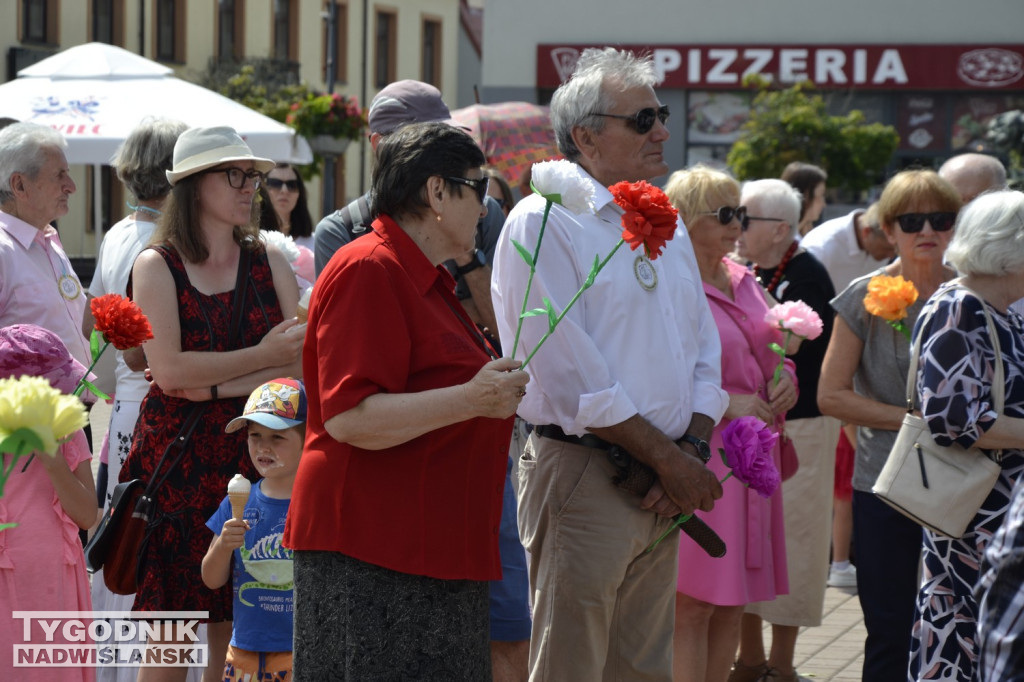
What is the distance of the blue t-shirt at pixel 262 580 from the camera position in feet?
13.8

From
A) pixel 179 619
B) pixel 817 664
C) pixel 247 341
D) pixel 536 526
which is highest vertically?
pixel 247 341

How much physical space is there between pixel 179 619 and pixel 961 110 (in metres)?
31.0

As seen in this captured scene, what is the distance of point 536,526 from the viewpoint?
3881 millimetres

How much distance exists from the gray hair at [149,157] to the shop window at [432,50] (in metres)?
41.6

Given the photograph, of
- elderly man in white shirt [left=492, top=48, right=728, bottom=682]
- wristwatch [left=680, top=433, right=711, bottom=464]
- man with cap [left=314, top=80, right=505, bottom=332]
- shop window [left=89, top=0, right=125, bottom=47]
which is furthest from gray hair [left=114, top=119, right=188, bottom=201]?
shop window [left=89, top=0, right=125, bottom=47]

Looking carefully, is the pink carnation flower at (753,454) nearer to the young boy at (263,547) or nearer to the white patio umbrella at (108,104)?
the young boy at (263,547)

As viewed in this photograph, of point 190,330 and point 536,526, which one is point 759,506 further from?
point 190,330

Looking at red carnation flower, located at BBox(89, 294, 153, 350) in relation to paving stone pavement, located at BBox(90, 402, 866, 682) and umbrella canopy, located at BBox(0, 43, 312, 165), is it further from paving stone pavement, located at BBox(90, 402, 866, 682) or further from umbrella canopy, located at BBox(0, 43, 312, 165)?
umbrella canopy, located at BBox(0, 43, 312, 165)

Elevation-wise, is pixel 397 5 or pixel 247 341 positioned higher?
pixel 397 5

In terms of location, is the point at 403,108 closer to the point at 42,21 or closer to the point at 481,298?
the point at 481,298

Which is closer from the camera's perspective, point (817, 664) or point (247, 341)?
point (247, 341)

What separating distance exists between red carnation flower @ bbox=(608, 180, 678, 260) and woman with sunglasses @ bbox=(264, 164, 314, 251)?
4614mm

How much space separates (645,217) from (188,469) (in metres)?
1.91

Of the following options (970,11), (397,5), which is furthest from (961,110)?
(397,5)
